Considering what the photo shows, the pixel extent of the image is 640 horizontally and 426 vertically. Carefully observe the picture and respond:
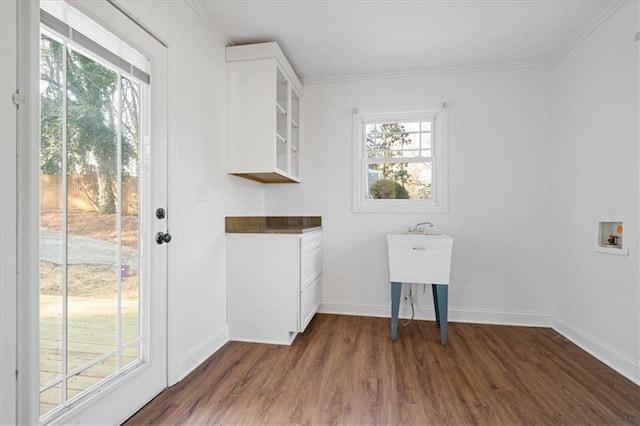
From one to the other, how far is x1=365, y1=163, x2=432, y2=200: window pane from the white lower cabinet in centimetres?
112

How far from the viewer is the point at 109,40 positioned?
1437 millimetres

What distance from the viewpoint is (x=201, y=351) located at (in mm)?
2111

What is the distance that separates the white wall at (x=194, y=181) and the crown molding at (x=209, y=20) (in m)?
0.04

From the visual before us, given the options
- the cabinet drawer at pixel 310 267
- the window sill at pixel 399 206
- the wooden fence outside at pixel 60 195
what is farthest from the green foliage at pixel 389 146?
the wooden fence outside at pixel 60 195

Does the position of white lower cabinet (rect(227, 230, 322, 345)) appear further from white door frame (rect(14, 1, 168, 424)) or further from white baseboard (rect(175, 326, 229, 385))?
white door frame (rect(14, 1, 168, 424))

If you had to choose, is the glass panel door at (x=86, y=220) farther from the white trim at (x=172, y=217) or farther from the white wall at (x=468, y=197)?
the white wall at (x=468, y=197)

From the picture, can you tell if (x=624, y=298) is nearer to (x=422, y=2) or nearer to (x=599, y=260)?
(x=599, y=260)

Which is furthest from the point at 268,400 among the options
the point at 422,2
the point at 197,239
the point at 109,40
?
the point at 422,2

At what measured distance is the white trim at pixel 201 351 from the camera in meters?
1.92

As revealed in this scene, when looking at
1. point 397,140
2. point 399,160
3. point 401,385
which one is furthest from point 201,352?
point 397,140

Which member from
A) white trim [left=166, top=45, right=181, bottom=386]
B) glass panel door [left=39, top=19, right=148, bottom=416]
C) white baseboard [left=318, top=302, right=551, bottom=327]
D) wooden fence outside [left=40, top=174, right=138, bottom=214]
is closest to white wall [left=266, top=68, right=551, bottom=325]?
white baseboard [left=318, top=302, right=551, bottom=327]

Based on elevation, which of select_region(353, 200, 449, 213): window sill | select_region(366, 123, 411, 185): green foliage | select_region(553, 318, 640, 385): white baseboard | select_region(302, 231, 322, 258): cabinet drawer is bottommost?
select_region(553, 318, 640, 385): white baseboard

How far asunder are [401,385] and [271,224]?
2002 millimetres

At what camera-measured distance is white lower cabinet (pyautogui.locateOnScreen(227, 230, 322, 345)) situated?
2.41 metres
